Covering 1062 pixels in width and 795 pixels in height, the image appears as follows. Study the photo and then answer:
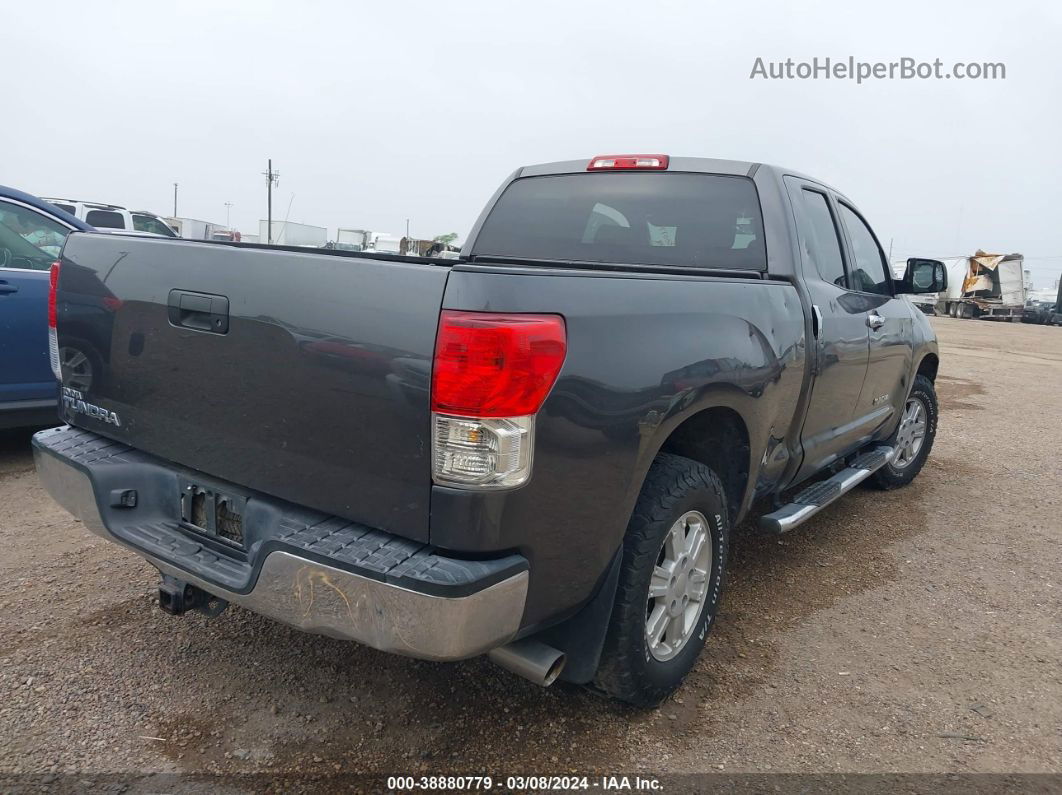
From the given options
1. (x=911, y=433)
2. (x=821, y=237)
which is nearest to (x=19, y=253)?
(x=821, y=237)

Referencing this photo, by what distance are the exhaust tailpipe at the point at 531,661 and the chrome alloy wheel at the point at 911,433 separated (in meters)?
3.85

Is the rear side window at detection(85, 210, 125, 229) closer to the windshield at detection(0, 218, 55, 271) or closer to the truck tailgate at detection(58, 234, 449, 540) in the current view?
the windshield at detection(0, 218, 55, 271)

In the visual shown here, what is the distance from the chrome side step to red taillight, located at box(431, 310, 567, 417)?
1745 mm

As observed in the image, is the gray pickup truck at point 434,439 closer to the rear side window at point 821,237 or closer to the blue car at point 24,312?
the rear side window at point 821,237

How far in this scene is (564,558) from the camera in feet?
6.93

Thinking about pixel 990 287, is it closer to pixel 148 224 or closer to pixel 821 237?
pixel 148 224

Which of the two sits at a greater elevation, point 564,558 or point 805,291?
point 805,291

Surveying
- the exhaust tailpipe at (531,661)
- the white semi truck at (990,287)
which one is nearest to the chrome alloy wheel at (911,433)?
the exhaust tailpipe at (531,661)

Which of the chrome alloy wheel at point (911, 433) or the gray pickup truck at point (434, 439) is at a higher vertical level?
the gray pickup truck at point (434, 439)

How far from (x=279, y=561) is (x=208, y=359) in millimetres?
637

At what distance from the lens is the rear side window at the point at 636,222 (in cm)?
347

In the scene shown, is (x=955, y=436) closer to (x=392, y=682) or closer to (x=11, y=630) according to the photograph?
(x=392, y=682)

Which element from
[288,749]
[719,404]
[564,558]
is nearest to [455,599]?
[564,558]

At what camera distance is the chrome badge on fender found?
260cm
